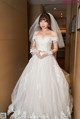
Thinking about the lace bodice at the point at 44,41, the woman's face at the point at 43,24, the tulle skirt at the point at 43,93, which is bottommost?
the tulle skirt at the point at 43,93

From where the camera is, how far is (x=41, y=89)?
2.15m

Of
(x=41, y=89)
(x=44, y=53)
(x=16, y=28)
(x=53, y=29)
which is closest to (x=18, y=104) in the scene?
(x=41, y=89)

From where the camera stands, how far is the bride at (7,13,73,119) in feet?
6.97

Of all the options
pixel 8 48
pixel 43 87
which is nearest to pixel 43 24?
pixel 8 48

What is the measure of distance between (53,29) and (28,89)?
34.7 inches

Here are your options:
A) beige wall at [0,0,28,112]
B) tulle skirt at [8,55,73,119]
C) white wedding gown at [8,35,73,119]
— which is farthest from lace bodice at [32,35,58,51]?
beige wall at [0,0,28,112]

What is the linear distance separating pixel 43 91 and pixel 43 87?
0.16 ft

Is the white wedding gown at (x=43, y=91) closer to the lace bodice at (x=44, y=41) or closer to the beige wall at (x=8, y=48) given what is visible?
the lace bodice at (x=44, y=41)

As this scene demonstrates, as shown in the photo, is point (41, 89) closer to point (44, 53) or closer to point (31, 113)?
point (31, 113)

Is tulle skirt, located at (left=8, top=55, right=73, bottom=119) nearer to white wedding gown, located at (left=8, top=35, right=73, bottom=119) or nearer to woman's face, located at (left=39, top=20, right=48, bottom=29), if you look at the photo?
white wedding gown, located at (left=8, top=35, right=73, bottom=119)

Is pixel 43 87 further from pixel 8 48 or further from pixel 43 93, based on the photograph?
pixel 8 48

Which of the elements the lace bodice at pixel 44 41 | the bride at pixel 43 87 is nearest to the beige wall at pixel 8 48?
the bride at pixel 43 87

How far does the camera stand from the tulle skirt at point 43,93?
2123 mm

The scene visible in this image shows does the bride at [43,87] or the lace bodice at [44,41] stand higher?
the lace bodice at [44,41]
